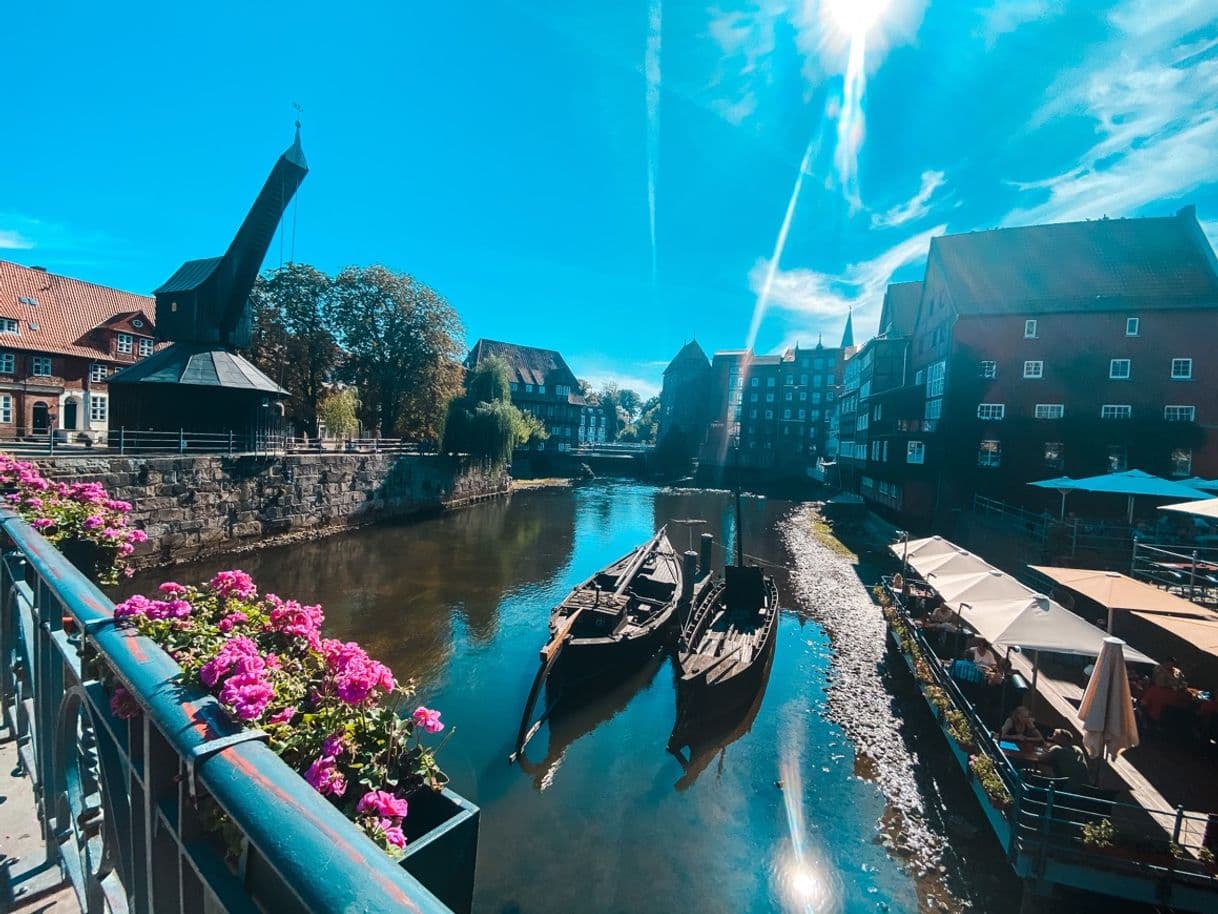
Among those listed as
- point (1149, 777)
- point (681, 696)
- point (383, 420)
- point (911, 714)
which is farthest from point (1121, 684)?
point (383, 420)

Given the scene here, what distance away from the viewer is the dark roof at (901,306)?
1638 inches

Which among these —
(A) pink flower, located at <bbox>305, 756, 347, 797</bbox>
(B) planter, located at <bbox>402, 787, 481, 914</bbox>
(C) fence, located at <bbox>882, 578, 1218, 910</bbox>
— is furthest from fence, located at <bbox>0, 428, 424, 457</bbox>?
(C) fence, located at <bbox>882, 578, 1218, 910</bbox>

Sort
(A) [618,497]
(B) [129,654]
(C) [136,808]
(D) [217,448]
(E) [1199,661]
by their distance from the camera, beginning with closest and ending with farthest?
(B) [129,654] < (C) [136,808] < (E) [1199,661] < (D) [217,448] < (A) [618,497]

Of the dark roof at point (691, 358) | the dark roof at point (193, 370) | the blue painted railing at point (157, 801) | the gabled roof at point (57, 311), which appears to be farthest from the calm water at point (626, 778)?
the dark roof at point (691, 358)

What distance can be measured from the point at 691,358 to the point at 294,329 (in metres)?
67.2

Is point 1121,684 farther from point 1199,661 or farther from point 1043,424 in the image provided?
point 1043,424

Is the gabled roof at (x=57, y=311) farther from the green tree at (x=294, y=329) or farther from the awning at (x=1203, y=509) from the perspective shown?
the awning at (x=1203, y=509)

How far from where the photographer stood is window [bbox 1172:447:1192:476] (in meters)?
25.2

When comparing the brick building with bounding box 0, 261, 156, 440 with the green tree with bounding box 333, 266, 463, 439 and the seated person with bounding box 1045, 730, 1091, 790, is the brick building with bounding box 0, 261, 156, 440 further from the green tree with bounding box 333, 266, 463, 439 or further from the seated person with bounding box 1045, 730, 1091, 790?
the seated person with bounding box 1045, 730, 1091, 790

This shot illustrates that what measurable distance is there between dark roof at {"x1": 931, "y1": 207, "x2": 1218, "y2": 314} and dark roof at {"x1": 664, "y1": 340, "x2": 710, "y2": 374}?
199 feet

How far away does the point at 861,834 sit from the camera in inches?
352

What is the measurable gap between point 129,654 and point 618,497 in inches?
Answer: 2024

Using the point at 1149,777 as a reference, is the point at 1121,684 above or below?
above

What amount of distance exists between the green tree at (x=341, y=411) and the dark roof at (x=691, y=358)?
202 ft
